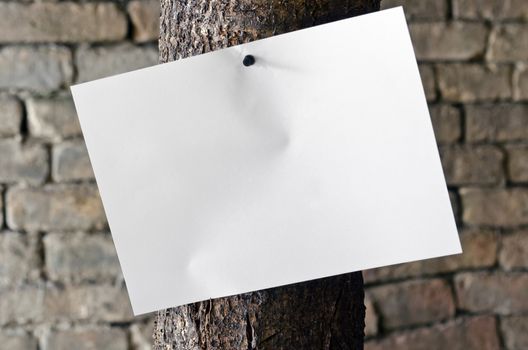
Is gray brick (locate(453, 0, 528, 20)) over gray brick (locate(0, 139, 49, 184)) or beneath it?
over

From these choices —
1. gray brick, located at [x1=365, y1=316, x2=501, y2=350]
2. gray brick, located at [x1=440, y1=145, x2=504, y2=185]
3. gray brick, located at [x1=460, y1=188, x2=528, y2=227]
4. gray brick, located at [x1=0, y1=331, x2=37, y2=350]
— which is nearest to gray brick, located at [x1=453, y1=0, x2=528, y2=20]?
gray brick, located at [x1=440, y1=145, x2=504, y2=185]

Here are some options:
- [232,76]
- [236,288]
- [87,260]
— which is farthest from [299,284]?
[87,260]

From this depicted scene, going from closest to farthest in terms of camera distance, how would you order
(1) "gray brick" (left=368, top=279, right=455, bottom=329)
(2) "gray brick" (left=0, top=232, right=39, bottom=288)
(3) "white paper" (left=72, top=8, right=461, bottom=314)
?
(3) "white paper" (left=72, top=8, right=461, bottom=314), (2) "gray brick" (left=0, top=232, right=39, bottom=288), (1) "gray brick" (left=368, top=279, right=455, bottom=329)

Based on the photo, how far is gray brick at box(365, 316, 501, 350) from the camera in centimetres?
201

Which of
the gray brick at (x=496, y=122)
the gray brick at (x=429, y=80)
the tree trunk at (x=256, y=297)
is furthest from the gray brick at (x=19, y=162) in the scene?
the tree trunk at (x=256, y=297)

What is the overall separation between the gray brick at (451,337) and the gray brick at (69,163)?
854mm

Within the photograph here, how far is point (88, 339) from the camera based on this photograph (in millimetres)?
1909

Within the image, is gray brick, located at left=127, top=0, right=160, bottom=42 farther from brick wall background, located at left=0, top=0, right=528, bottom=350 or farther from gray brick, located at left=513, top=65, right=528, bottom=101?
gray brick, located at left=513, top=65, right=528, bottom=101

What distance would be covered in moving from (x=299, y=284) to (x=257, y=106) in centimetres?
14

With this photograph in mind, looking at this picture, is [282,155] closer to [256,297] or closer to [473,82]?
[256,297]

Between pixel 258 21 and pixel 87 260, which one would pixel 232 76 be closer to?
pixel 258 21

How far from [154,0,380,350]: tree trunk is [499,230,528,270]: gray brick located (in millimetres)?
1594

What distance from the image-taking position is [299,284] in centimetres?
56

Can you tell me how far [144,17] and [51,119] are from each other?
34 cm
